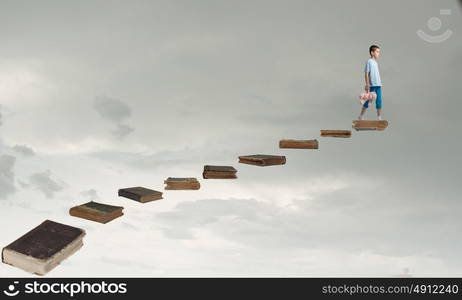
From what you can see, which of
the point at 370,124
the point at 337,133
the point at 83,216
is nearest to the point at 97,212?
the point at 83,216

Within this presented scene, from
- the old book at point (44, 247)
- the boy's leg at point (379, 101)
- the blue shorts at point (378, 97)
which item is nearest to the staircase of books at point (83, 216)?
the old book at point (44, 247)

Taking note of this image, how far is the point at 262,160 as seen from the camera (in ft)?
41.3

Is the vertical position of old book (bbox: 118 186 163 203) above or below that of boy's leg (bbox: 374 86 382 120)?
below

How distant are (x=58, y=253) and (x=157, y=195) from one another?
3.15m

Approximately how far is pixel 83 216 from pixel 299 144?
6040 millimetres

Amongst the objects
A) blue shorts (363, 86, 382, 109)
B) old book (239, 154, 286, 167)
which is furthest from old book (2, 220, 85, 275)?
blue shorts (363, 86, 382, 109)

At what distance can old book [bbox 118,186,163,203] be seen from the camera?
1094 centimetres

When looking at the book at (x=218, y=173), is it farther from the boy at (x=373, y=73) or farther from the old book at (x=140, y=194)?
the boy at (x=373, y=73)

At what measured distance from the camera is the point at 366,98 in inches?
482

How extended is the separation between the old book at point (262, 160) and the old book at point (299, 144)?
0.45 metres

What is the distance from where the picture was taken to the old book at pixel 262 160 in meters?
12.6

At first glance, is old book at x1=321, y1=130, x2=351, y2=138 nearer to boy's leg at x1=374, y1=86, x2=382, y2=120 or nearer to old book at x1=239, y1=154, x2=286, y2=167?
boy's leg at x1=374, y1=86, x2=382, y2=120

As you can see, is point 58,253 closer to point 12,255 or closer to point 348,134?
point 12,255

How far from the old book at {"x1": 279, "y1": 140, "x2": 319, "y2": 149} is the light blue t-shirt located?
2.20m
